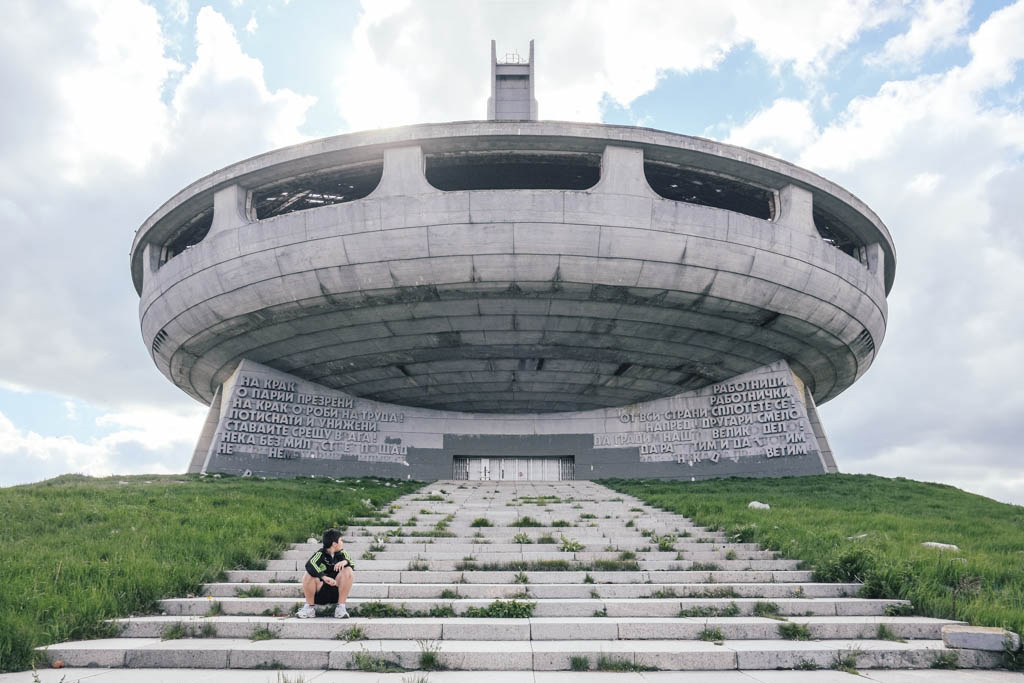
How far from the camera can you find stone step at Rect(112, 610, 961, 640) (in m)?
6.40

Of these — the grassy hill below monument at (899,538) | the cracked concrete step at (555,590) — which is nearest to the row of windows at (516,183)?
the grassy hill below monument at (899,538)

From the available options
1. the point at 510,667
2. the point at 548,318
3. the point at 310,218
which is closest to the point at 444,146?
the point at 310,218

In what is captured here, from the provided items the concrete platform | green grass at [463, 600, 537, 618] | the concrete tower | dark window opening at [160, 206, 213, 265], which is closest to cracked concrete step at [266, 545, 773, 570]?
green grass at [463, 600, 537, 618]

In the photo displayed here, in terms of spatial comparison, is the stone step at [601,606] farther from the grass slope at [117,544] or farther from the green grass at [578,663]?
the green grass at [578,663]

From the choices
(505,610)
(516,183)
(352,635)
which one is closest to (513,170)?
(516,183)

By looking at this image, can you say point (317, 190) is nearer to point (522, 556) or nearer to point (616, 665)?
point (522, 556)

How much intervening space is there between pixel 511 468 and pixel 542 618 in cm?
2297

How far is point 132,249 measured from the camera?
27.0 metres

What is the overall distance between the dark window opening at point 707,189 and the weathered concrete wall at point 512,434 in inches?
256

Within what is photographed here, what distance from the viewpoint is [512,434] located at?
97.3ft

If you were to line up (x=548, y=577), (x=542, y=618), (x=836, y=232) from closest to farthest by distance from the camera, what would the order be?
(x=542, y=618), (x=548, y=577), (x=836, y=232)

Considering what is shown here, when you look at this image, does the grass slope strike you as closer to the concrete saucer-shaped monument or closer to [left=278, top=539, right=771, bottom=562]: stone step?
[left=278, top=539, right=771, bottom=562]: stone step

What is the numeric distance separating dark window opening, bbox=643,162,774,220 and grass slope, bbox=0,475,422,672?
14855 mm

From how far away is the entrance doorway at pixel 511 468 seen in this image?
29359mm
